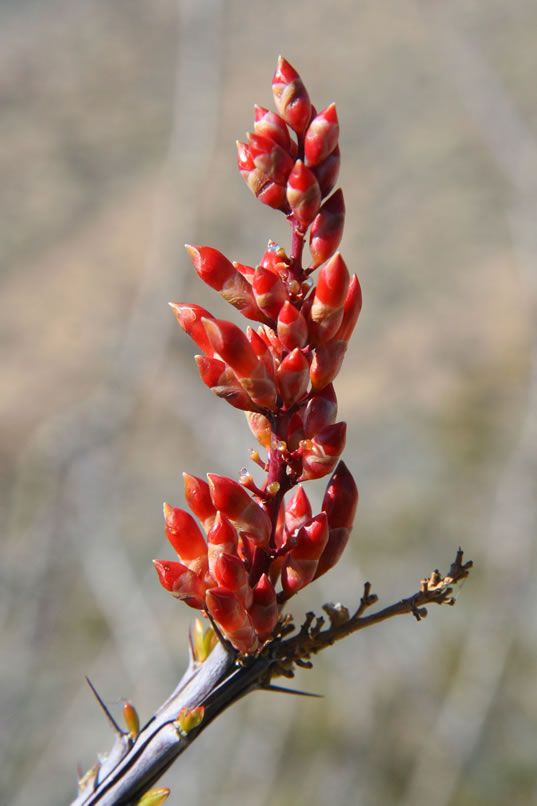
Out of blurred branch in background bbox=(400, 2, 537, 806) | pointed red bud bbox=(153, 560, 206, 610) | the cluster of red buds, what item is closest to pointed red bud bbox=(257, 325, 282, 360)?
the cluster of red buds

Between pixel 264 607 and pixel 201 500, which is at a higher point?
pixel 201 500

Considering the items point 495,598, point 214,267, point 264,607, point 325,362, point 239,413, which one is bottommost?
point 264,607

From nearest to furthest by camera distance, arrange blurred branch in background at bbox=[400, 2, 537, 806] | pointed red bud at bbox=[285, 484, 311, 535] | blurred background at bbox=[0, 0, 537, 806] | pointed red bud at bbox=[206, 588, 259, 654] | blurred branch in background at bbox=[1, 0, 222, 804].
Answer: pointed red bud at bbox=[206, 588, 259, 654]
pointed red bud at bbox=[285, 484, 311, 535]
blurred branch in background at bbox=[400, 2, 537, 806]
blurred branch in background at bbox=[1, 0, 222, 804]
blurred background at bbox=[0, 0, 537, 806]

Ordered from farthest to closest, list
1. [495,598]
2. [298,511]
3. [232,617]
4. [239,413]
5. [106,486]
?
[239,413]
[106,486]
[495,598]
[298,511]
[232,617]

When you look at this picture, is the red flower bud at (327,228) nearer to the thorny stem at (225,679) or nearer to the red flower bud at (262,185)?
the red flower bud at (262,185)

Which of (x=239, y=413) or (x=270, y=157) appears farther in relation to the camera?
(x=239, y=413)

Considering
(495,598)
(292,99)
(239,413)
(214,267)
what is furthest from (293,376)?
(239,413)

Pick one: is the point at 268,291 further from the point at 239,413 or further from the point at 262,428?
the point at 239,413

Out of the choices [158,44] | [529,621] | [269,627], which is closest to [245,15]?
[158,44]

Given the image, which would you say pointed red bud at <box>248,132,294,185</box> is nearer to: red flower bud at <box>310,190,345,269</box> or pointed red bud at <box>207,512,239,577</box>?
red flower bud at <box>310,190,345,269</box>
